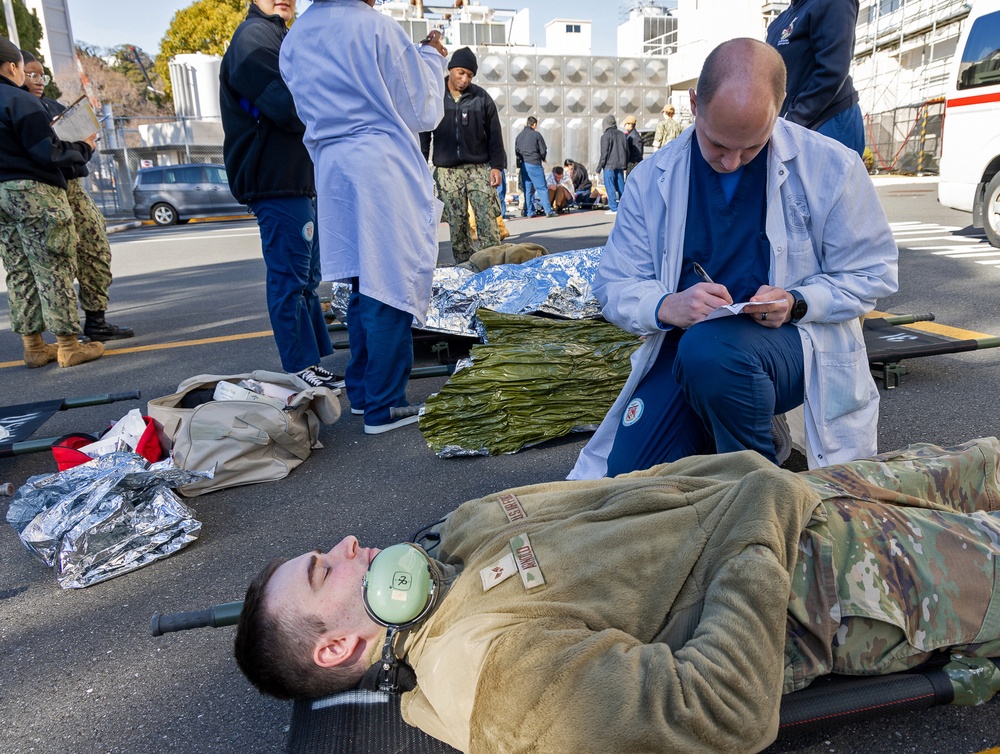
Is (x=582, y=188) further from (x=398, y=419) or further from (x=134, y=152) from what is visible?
(x=134, y=152)

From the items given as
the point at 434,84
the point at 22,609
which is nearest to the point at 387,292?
the point at 434,84

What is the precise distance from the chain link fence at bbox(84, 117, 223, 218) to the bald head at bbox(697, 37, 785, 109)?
23545 mm

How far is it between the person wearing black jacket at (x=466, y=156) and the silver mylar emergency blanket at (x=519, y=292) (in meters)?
2.71

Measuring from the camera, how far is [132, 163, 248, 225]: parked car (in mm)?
19031

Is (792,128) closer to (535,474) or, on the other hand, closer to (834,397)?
(834,397)

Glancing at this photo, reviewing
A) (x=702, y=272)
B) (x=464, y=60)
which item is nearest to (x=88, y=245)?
(x=464, y=60)

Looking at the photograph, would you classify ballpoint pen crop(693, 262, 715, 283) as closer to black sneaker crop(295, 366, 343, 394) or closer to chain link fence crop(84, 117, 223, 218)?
black sneaker crop(295, 366, 343, 394)

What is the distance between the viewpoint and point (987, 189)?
7.71 metres

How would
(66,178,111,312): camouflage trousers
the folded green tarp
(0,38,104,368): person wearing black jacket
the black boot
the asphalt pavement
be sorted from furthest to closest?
the black boot < (66,178,111,312): camouflage trousers < (0,38,104,368): person wearing black jacket < the folded green tarp < the asphalt pavement

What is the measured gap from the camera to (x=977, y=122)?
773 centimetres

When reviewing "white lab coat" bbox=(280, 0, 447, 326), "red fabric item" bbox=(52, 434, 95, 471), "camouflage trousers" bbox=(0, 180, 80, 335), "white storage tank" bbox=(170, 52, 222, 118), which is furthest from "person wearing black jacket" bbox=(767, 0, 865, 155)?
"white storage tank" bbox=(170, 52, 222, 118)

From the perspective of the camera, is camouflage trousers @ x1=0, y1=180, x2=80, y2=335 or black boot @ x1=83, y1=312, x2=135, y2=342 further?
black boot @ x1=83, y1=312, x2=135, y2=342

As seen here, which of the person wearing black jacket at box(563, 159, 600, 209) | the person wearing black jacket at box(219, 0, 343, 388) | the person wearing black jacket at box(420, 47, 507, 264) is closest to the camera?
the person wearing black jacket at box(219, 0, 343, 388)

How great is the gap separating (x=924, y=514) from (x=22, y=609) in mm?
2758
